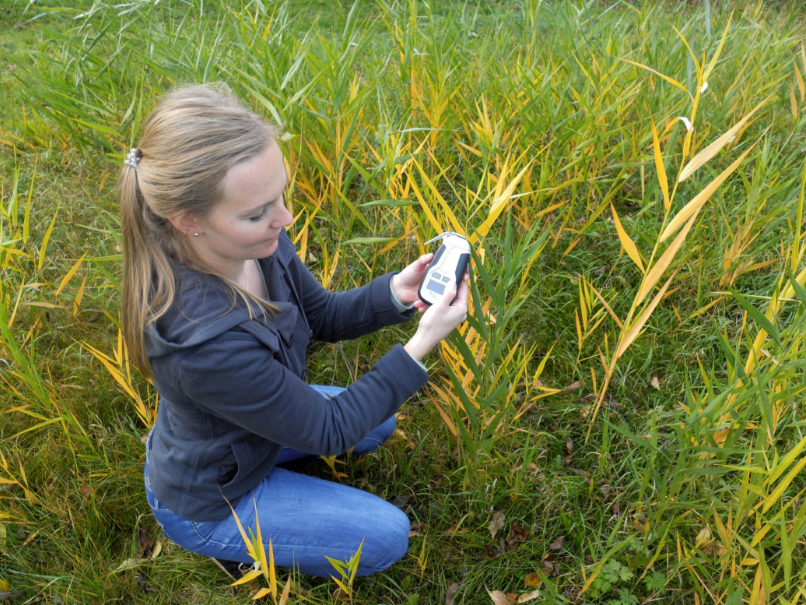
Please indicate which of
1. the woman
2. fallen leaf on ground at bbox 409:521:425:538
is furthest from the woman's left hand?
fallen leaf on ground at bbox 409:521:425:538

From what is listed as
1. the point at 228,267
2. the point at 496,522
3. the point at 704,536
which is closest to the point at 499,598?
the point at 496,522

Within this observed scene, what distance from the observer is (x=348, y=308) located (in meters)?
1.68

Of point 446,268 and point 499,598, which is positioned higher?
point 446,268

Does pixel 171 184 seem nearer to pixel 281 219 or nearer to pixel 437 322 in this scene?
pixel 281 219

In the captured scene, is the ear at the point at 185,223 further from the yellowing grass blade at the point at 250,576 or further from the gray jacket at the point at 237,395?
the yellowing grass blade at the point at 250,576

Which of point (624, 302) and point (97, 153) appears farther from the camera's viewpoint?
point (97, 153)

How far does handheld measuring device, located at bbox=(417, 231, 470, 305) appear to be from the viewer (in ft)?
4.34

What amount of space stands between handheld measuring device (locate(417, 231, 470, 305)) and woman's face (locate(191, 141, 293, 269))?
0.35 metres

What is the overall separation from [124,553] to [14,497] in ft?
1.16

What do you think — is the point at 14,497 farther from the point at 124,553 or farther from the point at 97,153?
the point at 97,153

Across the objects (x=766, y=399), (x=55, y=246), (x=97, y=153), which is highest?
(x=766, y=399)

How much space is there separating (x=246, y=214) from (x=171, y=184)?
0.51 feet

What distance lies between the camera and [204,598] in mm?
1578

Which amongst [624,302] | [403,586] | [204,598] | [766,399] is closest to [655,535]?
[766,399]
